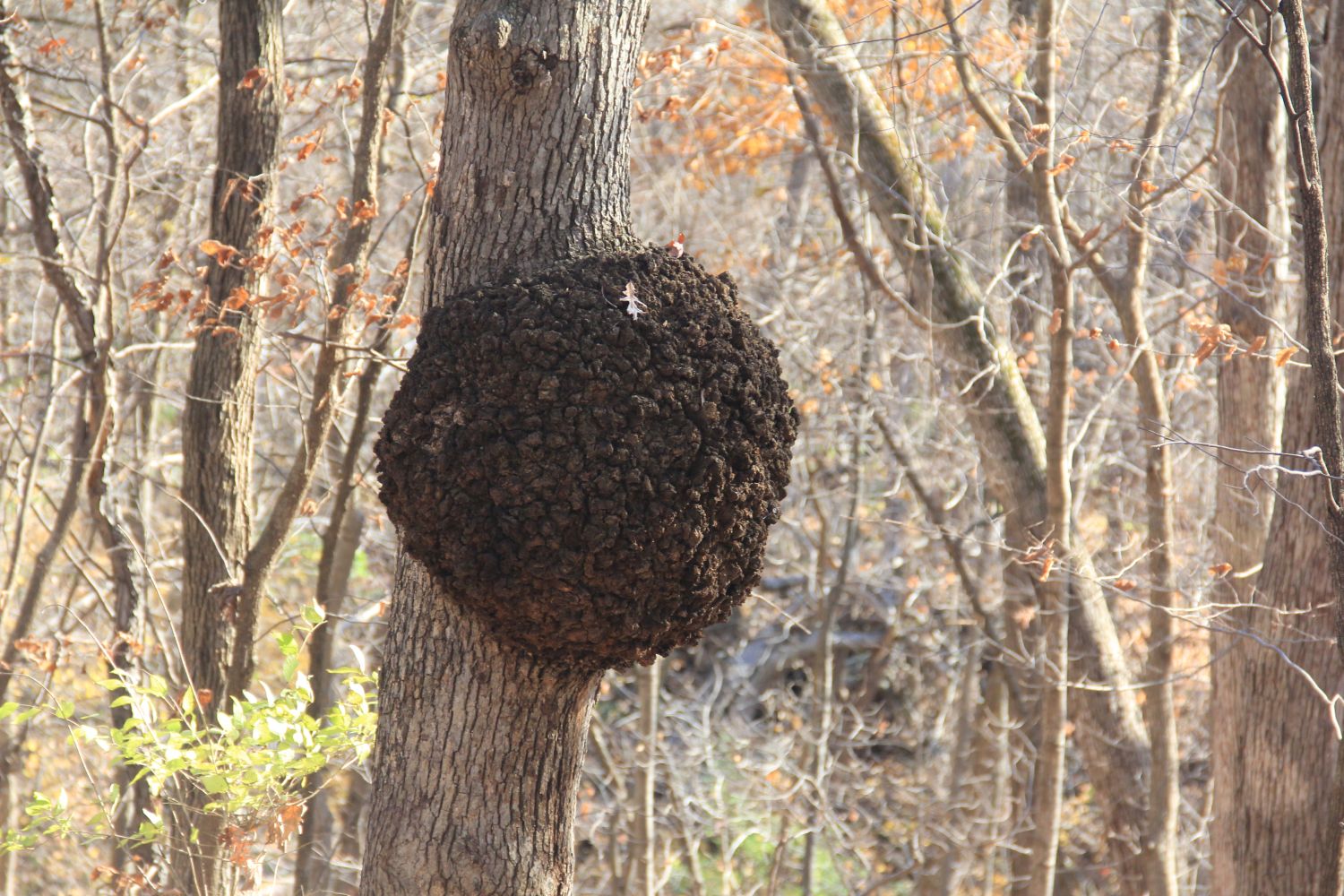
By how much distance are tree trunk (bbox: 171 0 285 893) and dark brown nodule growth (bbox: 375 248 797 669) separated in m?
2.00

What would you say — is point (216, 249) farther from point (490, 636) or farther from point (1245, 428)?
point (1245, 428)

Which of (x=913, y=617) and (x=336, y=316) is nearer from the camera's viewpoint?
(x=336, y=316)

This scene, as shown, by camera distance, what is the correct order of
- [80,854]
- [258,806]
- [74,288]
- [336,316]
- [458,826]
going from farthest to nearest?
[80,854], [74,288], [336,316], [258,806], [458,826]

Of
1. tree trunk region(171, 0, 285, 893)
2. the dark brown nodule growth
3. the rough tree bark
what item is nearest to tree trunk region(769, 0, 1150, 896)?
the rough tree bark

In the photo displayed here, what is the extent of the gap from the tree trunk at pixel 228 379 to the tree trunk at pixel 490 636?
167cm

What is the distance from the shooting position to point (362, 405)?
4070mm

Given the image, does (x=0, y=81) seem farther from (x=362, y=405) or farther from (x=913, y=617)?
(x=913, y=617)

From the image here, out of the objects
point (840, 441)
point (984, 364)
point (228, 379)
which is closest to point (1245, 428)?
point (984, 364)

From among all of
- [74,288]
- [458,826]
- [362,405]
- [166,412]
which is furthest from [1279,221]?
[166,412]

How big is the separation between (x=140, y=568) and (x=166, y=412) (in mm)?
5962

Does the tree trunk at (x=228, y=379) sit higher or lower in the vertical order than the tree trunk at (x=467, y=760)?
higher

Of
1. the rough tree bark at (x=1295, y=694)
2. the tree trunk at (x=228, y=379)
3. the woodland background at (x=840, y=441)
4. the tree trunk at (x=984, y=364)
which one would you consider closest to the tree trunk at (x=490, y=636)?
the woodland background at (x=840, y=441)

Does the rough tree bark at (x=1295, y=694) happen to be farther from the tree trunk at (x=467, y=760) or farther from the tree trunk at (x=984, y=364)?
the tree trunk at (x=467, y=760)

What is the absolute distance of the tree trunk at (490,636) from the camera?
8.25ft
